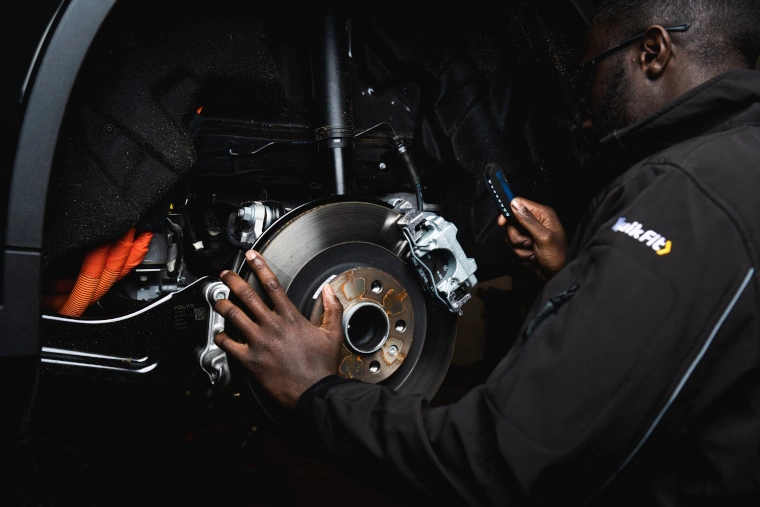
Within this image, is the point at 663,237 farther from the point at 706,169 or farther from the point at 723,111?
the point at 723,111

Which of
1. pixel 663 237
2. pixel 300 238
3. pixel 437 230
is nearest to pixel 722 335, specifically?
pixel 663 237

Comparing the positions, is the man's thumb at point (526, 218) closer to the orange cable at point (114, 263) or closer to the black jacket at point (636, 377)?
the black jacket at point (636, 377)

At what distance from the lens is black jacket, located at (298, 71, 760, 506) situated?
0.64 metres

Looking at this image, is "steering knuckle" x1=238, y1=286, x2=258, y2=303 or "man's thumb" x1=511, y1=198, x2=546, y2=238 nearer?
"steering knuckle" x1=238, y1=286, x2=258, y2=303

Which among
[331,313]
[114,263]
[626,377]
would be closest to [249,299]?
[331,313]

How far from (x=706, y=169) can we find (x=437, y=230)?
1.69 feet

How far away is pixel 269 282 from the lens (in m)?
0.93

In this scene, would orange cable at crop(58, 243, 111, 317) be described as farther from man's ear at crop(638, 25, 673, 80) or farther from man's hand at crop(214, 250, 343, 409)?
man's ear at crop(638, 25, 673, 80)

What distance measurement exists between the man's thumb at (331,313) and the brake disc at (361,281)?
1.2 inches

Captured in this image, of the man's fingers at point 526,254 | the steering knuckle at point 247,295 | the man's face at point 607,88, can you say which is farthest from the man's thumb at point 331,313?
the man's face at point 607,88

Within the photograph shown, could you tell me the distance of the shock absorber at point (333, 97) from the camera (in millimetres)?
1168

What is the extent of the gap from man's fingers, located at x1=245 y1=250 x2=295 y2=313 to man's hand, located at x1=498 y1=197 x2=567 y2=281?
52cm

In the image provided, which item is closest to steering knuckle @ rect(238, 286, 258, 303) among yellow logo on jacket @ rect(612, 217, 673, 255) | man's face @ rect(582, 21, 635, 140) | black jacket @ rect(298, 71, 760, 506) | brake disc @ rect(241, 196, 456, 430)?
brake disc @ rect(241, 196, 456, 430)

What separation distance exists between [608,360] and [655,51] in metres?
0.57
